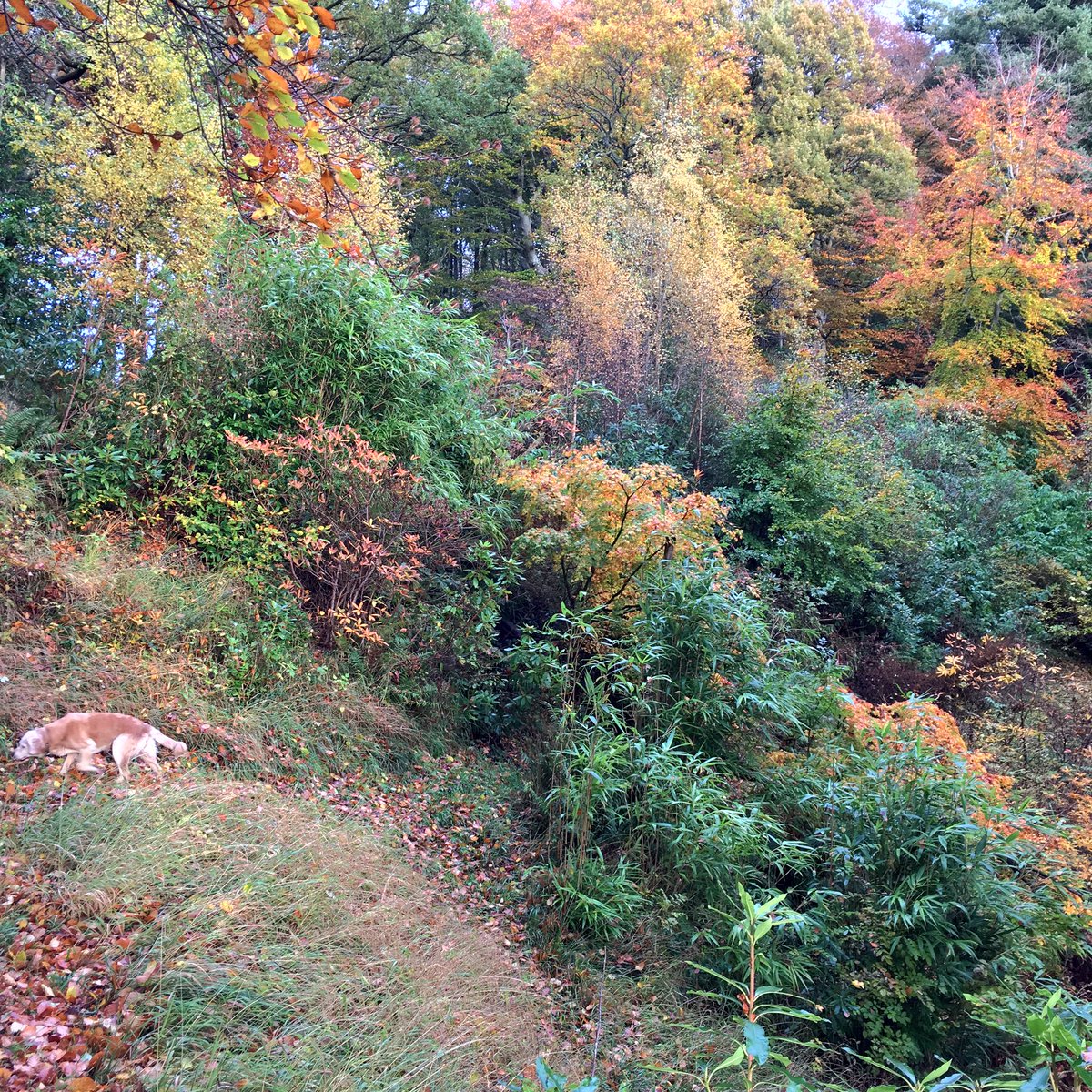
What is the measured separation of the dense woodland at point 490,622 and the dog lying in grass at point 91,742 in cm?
11

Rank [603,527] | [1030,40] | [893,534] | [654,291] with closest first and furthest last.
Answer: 1. [603,527]
2. [893,534]
3. [654,291]
4. [1030,40]

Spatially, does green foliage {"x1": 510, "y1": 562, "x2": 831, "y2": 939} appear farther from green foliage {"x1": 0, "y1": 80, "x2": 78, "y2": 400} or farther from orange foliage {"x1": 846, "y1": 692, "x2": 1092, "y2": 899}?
green foliage {"x1": 0, "y1": 80, "x2": 78, "y2": 400}

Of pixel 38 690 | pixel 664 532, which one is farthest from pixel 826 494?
pixel 38 690

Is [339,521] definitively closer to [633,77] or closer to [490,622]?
[490,622]

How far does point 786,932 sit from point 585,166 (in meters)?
17.3

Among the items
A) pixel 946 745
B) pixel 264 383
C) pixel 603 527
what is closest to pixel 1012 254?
pixel 603 527

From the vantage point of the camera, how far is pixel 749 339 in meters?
13.8

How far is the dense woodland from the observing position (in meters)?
2.71

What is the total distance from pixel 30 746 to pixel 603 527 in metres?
3.87

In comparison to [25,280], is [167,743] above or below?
below

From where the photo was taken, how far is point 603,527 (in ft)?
19.9

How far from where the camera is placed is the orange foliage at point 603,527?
5.94m

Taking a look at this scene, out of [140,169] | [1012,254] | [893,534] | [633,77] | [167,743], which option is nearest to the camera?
[167,743]

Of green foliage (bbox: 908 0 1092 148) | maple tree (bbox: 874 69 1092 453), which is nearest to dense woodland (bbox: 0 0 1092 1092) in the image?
maple tree (bbox: 874 69 1092 453)
